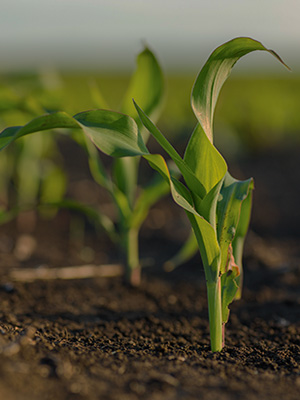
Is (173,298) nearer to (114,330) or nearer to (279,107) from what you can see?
(114,330)

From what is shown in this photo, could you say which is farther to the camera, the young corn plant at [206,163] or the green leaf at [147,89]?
the green leaf at [147,89]

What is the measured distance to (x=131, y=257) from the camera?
1998 mm

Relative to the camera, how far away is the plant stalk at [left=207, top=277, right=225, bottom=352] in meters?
1.25

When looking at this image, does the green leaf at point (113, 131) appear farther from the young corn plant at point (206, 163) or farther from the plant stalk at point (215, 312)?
the plant stalk at point (215, 312)

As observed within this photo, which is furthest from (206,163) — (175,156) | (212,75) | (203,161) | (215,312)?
(215,312)

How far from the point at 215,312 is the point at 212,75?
618mm

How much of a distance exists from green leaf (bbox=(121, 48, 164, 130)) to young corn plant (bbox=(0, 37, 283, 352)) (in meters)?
→ 0.57

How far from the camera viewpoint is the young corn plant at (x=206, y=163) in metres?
1.13

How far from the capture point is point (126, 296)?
195 cm

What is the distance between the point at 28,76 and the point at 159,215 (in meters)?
1.28

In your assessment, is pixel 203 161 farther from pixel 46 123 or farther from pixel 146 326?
pixel 146 326

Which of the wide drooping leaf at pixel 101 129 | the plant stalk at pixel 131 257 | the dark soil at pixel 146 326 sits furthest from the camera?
the plant stalk at pixel 131 257

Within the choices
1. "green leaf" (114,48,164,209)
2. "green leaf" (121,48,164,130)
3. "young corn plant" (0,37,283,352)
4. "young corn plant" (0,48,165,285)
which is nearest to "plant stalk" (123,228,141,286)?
"young corn plant" (0,48,165,285)

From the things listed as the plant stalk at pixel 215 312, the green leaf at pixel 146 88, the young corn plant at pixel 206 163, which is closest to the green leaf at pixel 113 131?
the young corn plant at pixel 206 163
